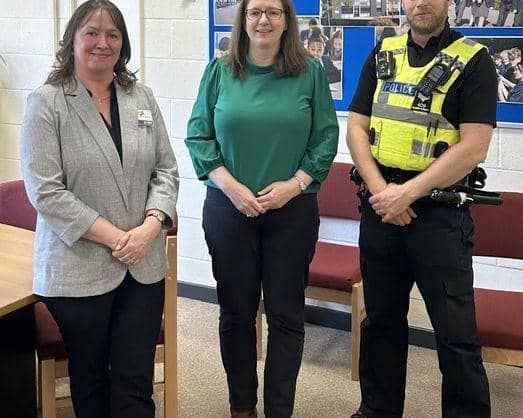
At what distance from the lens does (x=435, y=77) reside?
2164 mm

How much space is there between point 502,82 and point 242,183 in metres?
1.35

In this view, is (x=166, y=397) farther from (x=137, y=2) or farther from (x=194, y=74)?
(x=137, y=2)

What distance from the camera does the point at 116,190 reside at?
6.83 feet

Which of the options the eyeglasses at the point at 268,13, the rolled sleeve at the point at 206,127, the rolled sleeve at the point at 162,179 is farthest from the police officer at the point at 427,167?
the rolled sleeve at the point at 162,179

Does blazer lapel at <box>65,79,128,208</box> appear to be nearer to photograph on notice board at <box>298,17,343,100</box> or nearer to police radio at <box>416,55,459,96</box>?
police radio at <box>416,55,459,96</box>

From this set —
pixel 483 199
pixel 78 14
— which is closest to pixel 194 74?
pixel 78 14

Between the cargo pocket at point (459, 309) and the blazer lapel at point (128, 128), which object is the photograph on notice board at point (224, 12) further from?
the cargo pocket at point (459, 309)

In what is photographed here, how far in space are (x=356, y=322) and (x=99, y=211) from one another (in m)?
1.49

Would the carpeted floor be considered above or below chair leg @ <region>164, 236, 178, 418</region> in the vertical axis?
below

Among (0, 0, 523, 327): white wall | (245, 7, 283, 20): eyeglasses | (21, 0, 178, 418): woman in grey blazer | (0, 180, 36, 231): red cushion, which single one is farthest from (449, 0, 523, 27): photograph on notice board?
(0, 180, 36, 231): red cushion

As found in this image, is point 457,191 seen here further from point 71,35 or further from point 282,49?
point 71,35

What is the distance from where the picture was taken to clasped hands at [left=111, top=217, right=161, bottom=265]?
2.07 m

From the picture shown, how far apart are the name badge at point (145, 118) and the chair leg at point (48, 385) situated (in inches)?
31.9

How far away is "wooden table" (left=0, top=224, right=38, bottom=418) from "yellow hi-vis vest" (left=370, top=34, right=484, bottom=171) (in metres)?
1.16
